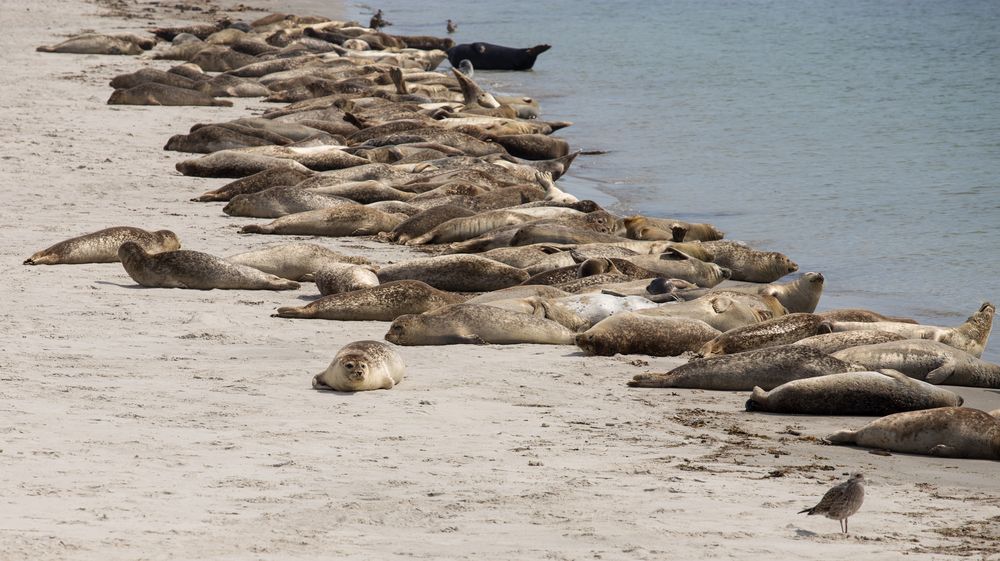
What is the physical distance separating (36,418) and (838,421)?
333 centimetres

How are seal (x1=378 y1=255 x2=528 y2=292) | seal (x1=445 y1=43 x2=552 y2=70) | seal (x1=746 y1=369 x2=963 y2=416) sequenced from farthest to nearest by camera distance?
1. seal (x1=445 y1=43 x2=552 y2=70)
2. seal (x1=378 y1=255 x2=528 y2=292)
3. seal (x1=746 y1=369 x2=963 y2=416)

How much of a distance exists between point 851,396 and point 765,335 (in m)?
1.05

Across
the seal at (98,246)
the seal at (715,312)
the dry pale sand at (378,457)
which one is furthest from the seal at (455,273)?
the seal at (98,246)

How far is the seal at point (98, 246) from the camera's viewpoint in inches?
332

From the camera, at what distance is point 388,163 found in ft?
42.3

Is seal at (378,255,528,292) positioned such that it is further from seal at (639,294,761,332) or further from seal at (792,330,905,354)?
seal at (792,330,905,354)

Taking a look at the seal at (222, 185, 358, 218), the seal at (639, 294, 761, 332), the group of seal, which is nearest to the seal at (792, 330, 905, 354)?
the group of seal

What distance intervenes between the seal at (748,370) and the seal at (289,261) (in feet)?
9.16

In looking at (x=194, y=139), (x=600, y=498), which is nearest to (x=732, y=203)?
(x=194, y=139)

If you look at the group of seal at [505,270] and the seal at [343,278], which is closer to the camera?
the group of seal at [505,270]

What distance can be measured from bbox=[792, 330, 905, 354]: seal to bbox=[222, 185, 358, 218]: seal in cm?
461

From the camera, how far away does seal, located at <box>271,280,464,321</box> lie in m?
7.53

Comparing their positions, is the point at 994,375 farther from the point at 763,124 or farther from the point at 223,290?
the point at 763,124

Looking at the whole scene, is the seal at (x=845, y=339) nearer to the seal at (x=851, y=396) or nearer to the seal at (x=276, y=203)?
the seal at (x=851, y=396)
